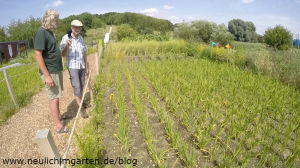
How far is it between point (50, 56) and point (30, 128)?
4.44 feet

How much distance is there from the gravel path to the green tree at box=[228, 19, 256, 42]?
40317mm

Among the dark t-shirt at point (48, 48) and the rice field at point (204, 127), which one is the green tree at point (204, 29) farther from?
the dark t-shirt at point (48, 48)

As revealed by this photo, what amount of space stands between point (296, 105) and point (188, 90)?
6.47ft

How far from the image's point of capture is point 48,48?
85.7 inches

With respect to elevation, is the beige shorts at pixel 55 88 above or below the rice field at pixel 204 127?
above

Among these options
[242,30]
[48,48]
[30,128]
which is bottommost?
[30,128]

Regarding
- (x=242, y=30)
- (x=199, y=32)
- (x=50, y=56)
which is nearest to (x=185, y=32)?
(x=199, y=32)

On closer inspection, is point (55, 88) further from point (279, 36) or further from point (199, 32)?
point (279, 36)

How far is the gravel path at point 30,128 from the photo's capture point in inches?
84.7

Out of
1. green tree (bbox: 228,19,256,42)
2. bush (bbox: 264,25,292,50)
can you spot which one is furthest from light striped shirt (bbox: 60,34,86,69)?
green tree (bbox: 228,19,256,42)

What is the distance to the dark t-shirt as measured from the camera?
6.70 ft

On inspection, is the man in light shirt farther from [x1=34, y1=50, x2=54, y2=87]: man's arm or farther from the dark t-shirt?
[x1=34, y1=50, x2=54, y2=87]: man's arm

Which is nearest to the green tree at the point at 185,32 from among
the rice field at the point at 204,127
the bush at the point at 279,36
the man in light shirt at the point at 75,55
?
the rice field at the point at 204,127

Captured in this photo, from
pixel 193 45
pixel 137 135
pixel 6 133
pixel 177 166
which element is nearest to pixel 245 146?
pixel 177 166
